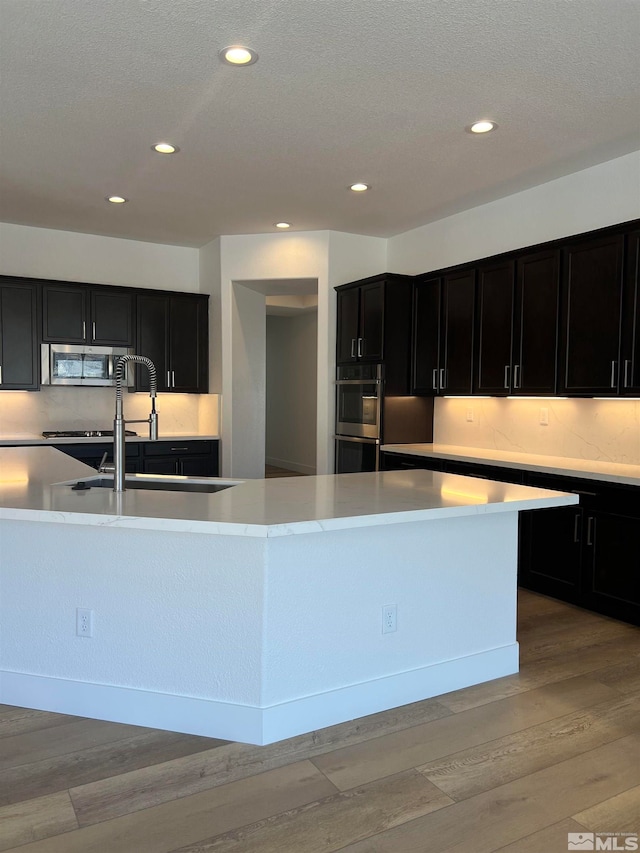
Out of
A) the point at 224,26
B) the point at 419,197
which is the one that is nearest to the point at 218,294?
the point at 419,197

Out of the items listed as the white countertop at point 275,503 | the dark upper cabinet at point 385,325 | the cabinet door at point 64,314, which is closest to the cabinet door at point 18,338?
the cabinet door at point 64,314

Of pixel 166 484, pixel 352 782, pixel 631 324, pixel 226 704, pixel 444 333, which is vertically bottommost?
pixel 352 782

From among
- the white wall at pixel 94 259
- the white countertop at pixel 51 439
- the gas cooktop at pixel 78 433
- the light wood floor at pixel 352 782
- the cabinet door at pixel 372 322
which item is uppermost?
the white wall at pixel 94 259

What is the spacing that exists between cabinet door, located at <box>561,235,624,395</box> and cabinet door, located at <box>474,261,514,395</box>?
1.73 feet

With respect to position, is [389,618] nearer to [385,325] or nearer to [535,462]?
[535,462]

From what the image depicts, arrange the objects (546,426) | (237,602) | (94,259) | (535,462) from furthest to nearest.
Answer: (94,259) < (546,426) < (535,462) < (237,602)

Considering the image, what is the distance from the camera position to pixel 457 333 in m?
5.23

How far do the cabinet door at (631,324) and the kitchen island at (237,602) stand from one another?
1.46 m

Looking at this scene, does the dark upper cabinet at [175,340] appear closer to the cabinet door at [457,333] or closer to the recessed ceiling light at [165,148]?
the recessed ceiling light at [165,148]

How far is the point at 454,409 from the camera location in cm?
568

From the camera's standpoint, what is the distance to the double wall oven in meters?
5.54

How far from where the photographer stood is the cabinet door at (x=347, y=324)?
584 cm

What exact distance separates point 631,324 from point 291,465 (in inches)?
274

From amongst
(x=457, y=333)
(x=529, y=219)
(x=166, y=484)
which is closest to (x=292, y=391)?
(x=457, y=333)
